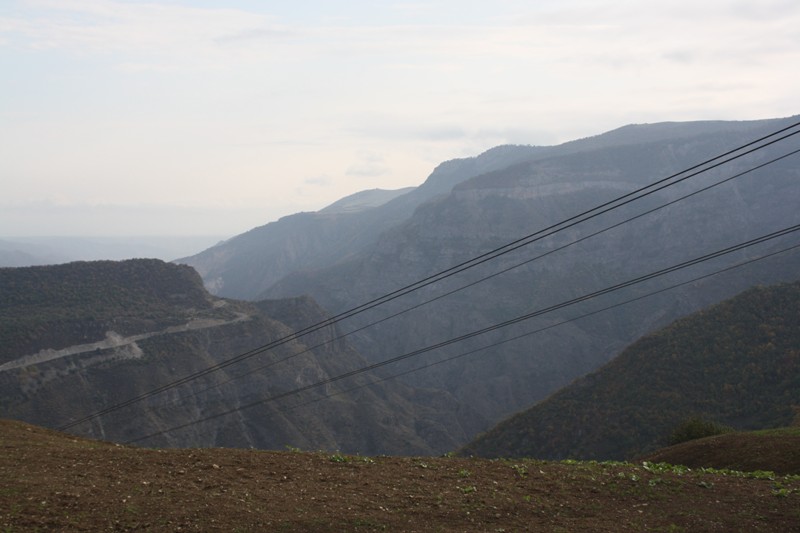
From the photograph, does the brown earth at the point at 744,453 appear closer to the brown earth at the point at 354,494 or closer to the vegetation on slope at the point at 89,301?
the brown earth at the point at 354,494

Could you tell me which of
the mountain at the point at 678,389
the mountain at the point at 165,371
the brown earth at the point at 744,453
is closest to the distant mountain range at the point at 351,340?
the mountain at the point at 165,371

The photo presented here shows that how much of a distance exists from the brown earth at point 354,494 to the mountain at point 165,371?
57.6 metres

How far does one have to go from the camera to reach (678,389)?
6194 centimetres

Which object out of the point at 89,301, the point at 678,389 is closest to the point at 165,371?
the point at 89,301

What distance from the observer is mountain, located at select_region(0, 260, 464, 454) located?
269 feet

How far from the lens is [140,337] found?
94.6 meters

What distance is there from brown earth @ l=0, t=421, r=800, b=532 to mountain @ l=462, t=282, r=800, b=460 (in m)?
34.7

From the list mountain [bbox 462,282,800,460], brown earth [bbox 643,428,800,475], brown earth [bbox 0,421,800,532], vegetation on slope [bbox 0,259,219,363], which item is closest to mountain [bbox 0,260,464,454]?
vegetation on slope [bbox 0,259,219,363]

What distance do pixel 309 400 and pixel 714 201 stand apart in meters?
136

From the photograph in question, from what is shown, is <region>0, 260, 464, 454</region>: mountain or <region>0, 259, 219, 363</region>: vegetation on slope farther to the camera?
<region>0, 259, 219, 363</region>: vegetation on slope

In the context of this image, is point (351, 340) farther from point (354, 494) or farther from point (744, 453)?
point (354, 494)

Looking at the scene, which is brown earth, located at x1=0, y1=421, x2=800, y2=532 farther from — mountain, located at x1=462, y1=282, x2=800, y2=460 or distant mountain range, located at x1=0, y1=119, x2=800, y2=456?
mountain, located at x1=462, y1=282, x2=800, y2=460

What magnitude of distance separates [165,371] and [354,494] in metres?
80.6

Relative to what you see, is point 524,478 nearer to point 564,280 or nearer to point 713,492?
point 713,492
